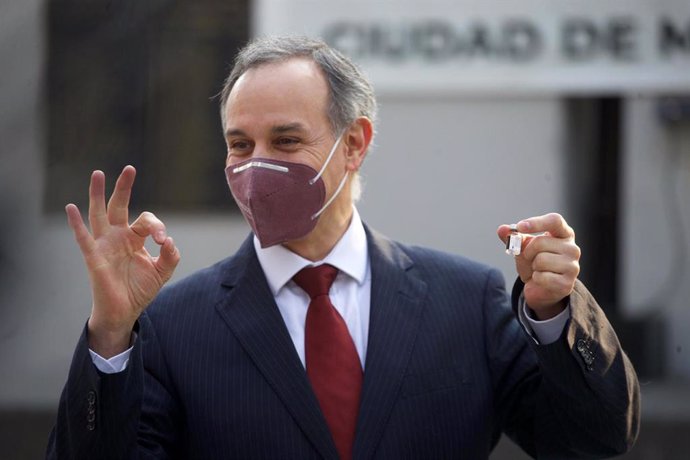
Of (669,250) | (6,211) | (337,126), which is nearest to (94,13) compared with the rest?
(6,211)

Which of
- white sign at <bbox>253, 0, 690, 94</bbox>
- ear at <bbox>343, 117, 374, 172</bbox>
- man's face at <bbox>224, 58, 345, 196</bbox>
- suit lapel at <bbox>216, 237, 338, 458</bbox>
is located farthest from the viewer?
white sign at <bbox>253, 0, 690, 94</bbox>

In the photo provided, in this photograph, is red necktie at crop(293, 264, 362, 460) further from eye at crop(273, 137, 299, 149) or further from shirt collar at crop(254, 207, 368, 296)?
eye at crop(273, 137, 299, 149)

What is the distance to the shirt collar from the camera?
8.87ft

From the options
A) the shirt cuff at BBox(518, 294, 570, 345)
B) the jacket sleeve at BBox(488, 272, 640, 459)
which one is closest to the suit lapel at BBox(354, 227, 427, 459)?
the jacket sleeve at BBox(488, 272, 640, 459)

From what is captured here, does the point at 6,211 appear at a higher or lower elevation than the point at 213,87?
lower

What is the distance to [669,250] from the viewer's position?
22.9 feet

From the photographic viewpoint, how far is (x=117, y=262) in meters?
2.33

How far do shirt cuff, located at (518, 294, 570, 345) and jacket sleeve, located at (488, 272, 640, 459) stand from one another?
2cm

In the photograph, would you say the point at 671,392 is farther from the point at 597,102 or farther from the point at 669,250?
the point at 597,102

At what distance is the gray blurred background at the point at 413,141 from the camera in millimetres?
6484

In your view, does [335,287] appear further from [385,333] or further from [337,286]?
[385,333]

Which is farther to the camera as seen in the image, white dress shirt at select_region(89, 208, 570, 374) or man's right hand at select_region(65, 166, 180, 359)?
white dress shirt at select_region(89, 208, 570, 374)

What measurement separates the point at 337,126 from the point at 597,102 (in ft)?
14.7

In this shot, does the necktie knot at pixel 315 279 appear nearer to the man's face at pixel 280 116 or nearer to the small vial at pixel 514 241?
the man's face at pixel 280 116
